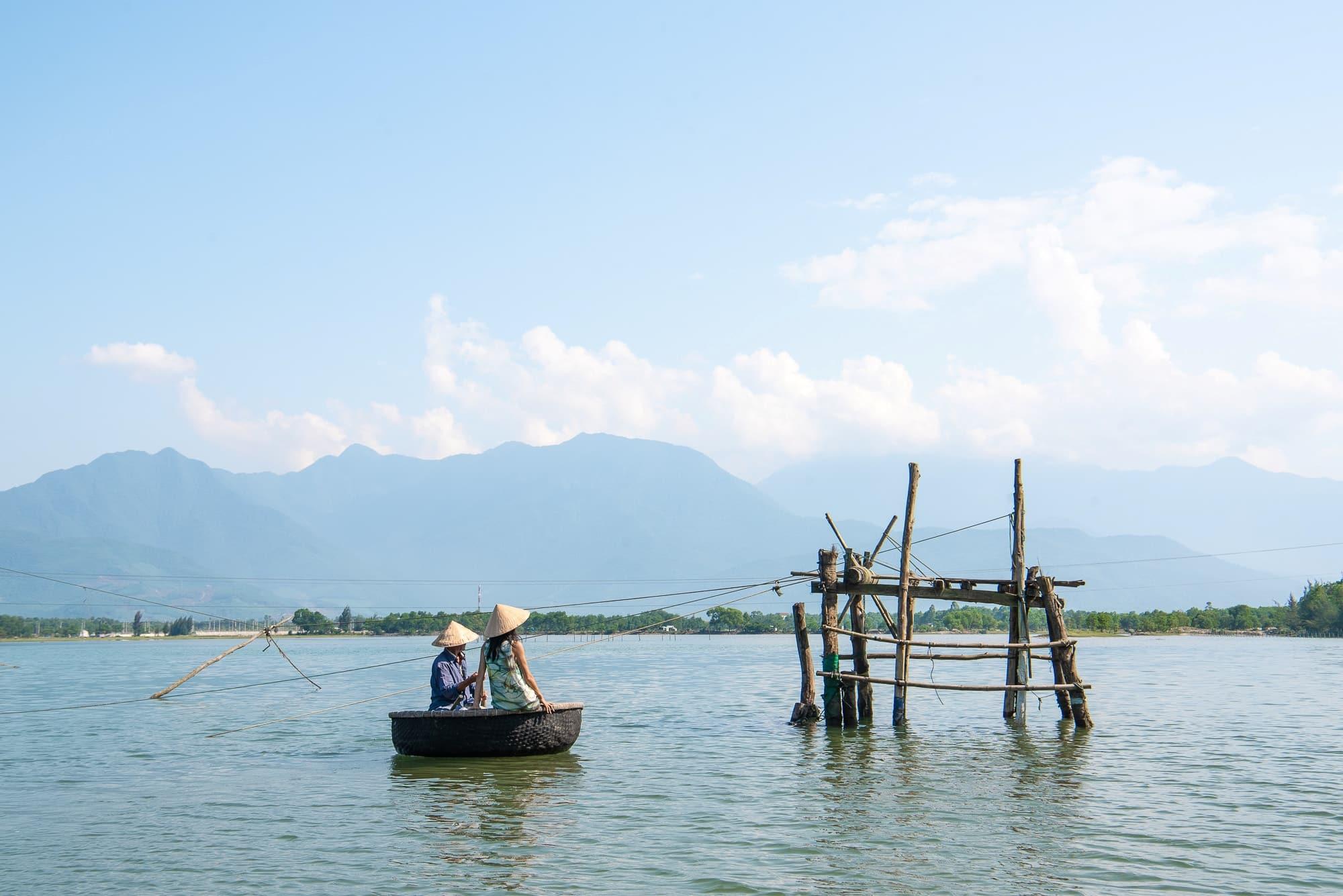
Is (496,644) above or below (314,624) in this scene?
above

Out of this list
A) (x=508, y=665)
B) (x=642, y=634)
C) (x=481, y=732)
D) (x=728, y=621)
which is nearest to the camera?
(x=508, y=665)

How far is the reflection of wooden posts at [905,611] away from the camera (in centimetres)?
2475

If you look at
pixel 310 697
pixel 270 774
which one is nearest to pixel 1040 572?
pixel 270 774

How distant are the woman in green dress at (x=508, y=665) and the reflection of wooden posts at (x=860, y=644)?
8.11m

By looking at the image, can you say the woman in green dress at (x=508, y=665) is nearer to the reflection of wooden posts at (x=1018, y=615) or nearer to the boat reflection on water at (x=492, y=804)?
the boat reflection on water at (x=492, y=804)

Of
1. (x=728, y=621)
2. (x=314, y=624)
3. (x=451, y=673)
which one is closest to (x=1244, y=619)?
(x=728, y=621)

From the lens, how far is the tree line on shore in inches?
4998

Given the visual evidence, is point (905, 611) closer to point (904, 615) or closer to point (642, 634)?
point (904, 615)

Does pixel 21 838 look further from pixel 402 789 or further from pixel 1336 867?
pixel 1336 867

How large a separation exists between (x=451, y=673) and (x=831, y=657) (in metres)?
8.63

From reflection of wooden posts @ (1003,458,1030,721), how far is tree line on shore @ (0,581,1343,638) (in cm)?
8472

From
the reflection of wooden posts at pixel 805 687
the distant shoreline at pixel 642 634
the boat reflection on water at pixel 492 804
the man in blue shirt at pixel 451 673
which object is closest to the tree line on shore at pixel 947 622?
the distant shoreline at pixel 642 634

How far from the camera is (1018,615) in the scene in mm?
25812

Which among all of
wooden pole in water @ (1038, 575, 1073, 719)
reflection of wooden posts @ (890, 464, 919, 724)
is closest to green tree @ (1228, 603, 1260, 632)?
wooden pole in water @ (1038, 575, 1073, 719)
